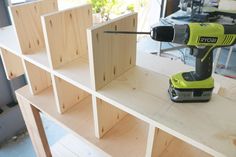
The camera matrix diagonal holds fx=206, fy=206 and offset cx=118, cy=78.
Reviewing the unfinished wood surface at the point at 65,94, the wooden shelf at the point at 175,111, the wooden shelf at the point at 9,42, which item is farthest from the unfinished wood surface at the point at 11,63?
the wooden shelf at the point at 175,111

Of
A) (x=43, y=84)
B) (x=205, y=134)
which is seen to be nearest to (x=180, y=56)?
(x=43, y=84)

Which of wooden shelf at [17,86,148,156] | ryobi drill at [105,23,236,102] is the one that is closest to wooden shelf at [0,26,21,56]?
wooden shelf at [17,86,148,156]

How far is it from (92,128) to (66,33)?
384 mm

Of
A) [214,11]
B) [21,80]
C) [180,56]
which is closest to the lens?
[21,80]

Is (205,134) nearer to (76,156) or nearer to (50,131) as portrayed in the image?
(76,156)

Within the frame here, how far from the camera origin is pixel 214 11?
205cm

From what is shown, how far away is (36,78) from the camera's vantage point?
38.0 inches

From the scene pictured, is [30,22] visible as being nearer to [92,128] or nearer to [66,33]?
[66,33]

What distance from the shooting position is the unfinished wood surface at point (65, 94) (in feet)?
2.66

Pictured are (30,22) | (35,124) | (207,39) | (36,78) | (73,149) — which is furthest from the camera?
(73,149)

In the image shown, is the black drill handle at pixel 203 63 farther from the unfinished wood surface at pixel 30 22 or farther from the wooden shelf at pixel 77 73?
the unfinished wood surface at pixel 30 22

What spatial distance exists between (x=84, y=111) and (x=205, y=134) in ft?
1.78

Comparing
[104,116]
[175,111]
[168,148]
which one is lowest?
[168,148]

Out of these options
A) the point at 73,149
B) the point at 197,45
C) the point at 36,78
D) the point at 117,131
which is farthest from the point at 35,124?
the point at 197,45
